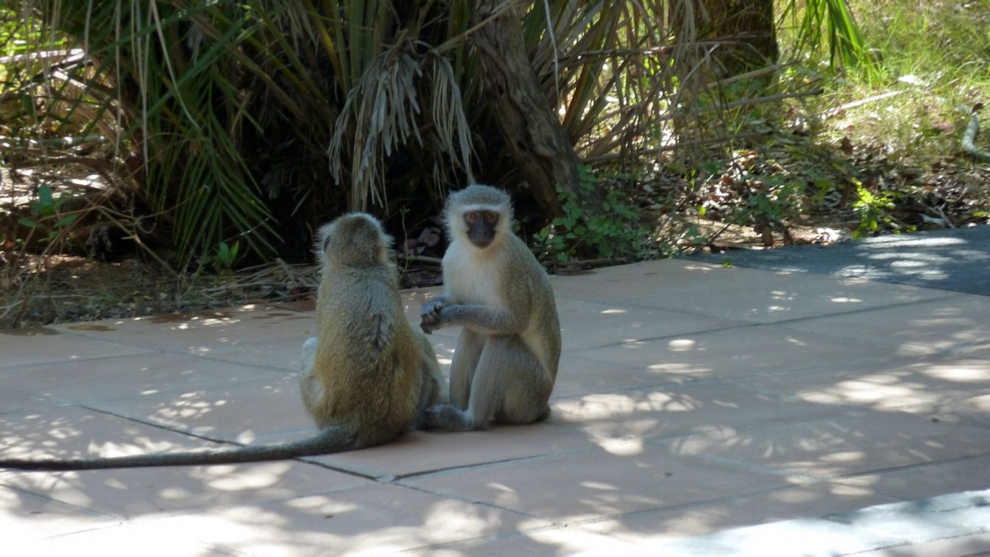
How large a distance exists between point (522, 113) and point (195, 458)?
4.29 metres

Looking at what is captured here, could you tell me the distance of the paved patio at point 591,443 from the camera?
352cm

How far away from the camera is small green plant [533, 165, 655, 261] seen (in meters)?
8.29

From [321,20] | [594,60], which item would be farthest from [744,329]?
[321,20]

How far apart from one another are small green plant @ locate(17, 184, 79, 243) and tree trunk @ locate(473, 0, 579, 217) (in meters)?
2.76

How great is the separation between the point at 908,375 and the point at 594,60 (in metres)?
3.77

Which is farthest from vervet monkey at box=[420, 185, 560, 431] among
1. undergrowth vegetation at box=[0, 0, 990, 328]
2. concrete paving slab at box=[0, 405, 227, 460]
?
undergrowth vegetation at box=[0, 0, 990, 328]

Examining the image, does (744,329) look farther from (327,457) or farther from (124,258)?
(124,258)

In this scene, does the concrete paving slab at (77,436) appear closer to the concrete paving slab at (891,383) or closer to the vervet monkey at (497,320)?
the vervet monkey at (497,320)

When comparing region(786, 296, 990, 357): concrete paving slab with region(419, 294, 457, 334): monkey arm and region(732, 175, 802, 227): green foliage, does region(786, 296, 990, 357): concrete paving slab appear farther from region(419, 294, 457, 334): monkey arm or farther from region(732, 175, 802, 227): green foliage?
region(419, 294, 457, 334): monkey arm

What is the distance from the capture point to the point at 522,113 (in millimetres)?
8086

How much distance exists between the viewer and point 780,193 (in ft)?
29.9

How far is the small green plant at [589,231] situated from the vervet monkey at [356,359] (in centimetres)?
358

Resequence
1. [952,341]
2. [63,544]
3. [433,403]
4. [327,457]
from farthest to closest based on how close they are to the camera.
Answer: [952,341] < [433,403] < [327,457] < [63,544]

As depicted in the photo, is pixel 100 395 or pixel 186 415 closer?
pixel 186 415
